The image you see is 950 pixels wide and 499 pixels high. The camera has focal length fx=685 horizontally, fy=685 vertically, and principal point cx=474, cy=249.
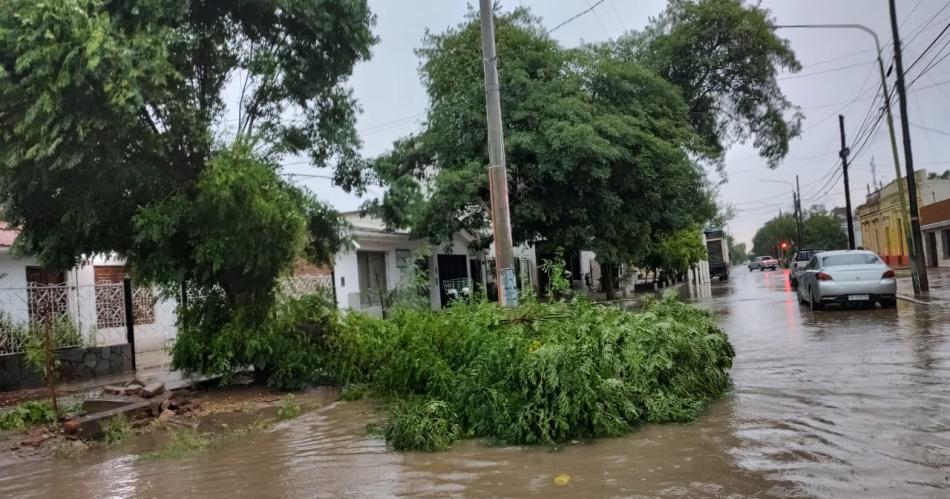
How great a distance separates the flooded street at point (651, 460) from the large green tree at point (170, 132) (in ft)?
8.97

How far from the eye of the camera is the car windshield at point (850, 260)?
51.7 feet

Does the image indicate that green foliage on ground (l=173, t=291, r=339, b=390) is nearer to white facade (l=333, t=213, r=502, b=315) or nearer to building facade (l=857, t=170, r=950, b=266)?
white facade (l=333, t=213, r=502, b=315)

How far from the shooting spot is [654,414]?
6.17 meters

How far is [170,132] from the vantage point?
9102 millimetres

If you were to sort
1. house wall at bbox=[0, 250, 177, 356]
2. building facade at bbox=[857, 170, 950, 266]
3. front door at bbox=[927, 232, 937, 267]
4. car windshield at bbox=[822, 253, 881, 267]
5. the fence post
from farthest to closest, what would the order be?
building facade at bbox=[857, 170, 950, 266] < front door at bbox=[927, 232, 937, 267] < car windshield at bbox=[822, 253, 881, 267] < the fence post < house wall at bbox=[0, 250, 177, 356]

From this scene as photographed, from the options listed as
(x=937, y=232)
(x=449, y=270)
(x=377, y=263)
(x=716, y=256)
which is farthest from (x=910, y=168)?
(x=716, y=256)

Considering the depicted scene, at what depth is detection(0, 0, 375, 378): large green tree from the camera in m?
7.63

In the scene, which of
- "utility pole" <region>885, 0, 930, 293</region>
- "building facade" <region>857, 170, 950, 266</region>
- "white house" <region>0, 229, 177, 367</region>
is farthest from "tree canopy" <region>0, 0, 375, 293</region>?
"building facade" <region>857, 170, 950, 266</region>

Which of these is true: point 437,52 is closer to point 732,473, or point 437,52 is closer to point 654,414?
point 654,414

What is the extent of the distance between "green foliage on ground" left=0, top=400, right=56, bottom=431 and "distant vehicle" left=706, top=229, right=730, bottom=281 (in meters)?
49.8

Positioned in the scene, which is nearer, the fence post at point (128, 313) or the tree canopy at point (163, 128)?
the tree canopy at point (163, 128)

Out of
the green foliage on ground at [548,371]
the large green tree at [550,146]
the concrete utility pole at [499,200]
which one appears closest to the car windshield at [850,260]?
the large green tree at [550,146]

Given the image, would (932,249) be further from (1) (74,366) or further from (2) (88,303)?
(1) (74,366)

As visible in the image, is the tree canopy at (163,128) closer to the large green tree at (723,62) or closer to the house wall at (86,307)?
the house wall at (86,307)
